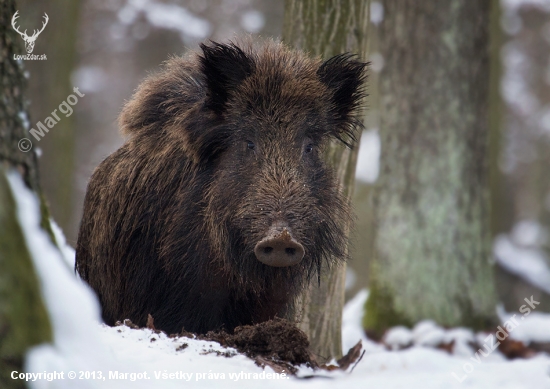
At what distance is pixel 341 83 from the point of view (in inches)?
203

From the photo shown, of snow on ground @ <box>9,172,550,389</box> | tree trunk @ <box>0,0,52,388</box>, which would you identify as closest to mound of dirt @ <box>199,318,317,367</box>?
snow on ground @ <box>9,172,550,389</box>

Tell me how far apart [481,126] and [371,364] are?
153 inches

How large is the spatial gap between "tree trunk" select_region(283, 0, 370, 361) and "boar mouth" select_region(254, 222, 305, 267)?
2.01 m

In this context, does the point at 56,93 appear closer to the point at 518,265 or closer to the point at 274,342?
the point at 274,342

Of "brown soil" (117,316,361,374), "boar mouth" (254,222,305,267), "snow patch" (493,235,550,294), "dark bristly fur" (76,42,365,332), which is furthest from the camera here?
"snow patch" (493,235,550,294)

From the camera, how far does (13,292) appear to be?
243 centimetres

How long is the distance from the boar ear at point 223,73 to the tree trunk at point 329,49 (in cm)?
131

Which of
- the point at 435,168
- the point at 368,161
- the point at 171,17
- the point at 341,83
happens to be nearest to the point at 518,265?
the point at 368,161

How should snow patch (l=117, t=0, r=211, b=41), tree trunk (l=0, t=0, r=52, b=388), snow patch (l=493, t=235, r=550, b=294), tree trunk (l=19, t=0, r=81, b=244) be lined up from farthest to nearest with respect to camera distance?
snow patch (l=117, t=0, r=211, b=41)
snow patch (l=493, t=235, r=550, b=294)
tree trunk (l=19, t=0, r=81, b=244)
tree trunk (l=0, t=0, r=52, b=388)

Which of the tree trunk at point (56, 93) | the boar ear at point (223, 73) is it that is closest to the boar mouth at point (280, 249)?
the boar ear at point (223, 73)

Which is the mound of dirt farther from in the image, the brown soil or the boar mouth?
the boar mouth

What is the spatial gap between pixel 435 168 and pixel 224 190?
456cm

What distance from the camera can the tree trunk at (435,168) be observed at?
8.45 meters

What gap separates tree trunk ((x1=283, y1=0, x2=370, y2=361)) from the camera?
5.99 m
